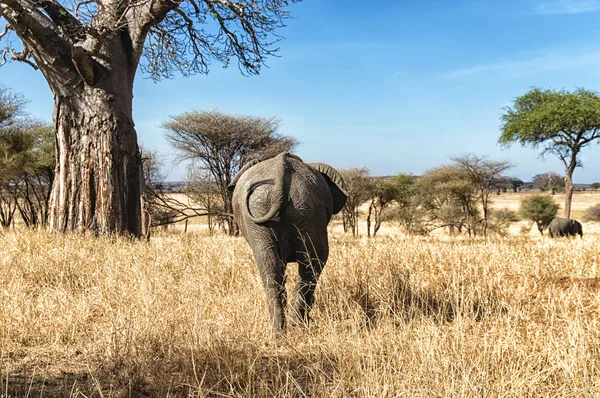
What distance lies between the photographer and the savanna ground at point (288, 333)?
239 centimetres

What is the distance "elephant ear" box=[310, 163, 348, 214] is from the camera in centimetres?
365

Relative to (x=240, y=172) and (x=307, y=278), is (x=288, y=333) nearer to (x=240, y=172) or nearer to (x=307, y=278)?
(x=307, y=278)

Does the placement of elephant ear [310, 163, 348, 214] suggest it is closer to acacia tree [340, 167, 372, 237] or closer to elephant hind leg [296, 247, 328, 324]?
elephant hind leg [296, 247, 328, 324]

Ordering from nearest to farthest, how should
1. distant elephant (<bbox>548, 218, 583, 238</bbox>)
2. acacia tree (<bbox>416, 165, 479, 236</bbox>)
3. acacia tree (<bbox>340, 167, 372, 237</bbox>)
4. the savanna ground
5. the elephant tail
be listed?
the savanna ground → the elephant tail → distant elephant (<bbox>548, 218, 583, 238</bbox>) → acacia tree (<bbox>340, 167, 372, 237</bbox>) → acacia tree (<bbox>416, 165, 479, 236</bbox>)

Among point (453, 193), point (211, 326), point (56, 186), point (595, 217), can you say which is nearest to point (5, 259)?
point (56, 186)

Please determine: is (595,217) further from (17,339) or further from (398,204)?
(17,339)

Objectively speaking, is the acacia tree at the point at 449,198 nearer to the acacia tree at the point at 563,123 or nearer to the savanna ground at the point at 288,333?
the acacia tree at the point at 563,123

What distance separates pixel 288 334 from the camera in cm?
321

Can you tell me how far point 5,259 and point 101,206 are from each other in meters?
2.36

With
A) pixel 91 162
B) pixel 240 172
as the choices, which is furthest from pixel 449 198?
pixel 240 172

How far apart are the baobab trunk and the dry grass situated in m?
1.85

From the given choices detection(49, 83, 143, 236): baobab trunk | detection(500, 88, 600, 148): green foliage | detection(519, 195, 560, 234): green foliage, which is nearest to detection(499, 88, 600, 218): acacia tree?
detection(500, 88, 600, 148): green foliage

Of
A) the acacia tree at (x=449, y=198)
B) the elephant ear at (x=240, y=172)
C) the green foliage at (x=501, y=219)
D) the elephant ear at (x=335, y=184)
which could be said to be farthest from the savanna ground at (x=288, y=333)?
the green foliage at (x=501, y=219)

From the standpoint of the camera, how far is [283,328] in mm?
Result: 3363
